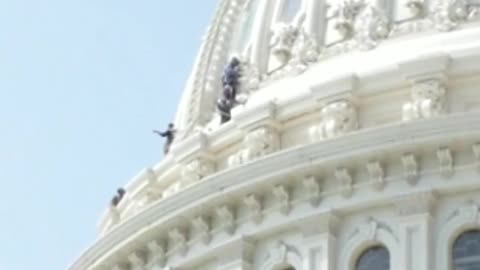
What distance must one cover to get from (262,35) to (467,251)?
10.5 metres

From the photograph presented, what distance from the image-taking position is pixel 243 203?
56.5 meters

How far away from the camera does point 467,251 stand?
53.4 meters

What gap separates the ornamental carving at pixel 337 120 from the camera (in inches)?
2196

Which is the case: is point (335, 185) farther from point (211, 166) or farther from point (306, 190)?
→ point (211, 166)

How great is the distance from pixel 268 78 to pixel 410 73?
18.1 ft

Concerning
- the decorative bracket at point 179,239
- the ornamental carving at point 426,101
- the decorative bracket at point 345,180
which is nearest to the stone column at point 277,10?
the decorative bracket at point 179,239

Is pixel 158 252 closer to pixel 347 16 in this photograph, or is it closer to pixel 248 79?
pixel 248 79

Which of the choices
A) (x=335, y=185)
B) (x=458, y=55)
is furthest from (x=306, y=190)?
(x=458, y=55)

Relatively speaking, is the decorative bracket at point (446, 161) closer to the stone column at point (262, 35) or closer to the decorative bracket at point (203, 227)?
the decorative bracket at point (203, 227)

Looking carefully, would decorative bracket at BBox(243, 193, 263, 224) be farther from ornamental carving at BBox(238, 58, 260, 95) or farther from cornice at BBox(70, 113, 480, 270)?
ornamental carving at BBox(238, 58, 260, 95)

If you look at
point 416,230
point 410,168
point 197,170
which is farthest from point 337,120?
point 197,170

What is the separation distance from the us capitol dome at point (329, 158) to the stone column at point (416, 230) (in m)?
0.03

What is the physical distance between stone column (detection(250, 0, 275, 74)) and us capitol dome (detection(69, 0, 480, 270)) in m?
0.07

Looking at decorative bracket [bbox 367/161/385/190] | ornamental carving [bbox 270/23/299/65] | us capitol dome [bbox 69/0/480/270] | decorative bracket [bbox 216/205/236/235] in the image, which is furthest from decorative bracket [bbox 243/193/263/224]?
ornamental carving [bbox 270/23/299/65]
